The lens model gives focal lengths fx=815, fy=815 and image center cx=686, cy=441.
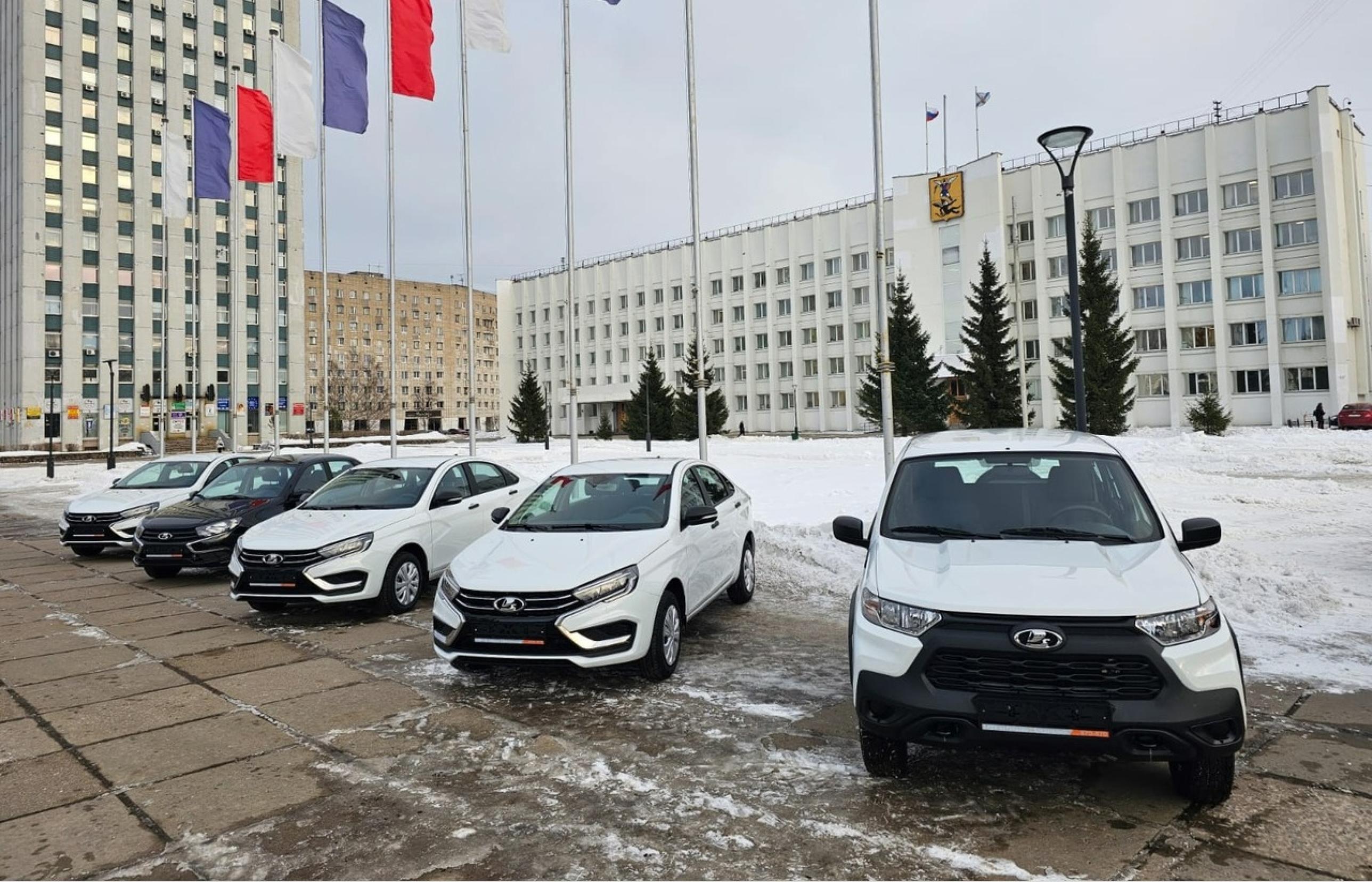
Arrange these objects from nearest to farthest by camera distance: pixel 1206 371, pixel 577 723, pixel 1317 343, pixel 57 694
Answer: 1. pixel 577 723
2. pixel 57 694
3. pixel 1317 343
4. pixel 1206 371

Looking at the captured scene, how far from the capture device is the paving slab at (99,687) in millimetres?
5902

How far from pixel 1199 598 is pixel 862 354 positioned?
65407 mm

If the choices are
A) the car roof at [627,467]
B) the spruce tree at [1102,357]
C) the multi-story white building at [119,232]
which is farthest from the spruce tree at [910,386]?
the multi-story white building at [119,232]

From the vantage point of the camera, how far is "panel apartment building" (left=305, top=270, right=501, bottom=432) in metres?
120

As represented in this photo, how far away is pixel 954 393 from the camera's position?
59906 millimetres

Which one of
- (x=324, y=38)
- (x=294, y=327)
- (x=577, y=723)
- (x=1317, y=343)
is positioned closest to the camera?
(x=577, y=723)

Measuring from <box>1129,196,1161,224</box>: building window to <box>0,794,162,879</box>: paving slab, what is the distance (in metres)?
62.2

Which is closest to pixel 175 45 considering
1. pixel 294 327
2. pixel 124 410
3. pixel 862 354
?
pixel 294 327

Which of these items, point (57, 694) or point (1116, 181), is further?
point (1116, 181)

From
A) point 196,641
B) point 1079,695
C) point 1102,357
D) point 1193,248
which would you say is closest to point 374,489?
point 196,641

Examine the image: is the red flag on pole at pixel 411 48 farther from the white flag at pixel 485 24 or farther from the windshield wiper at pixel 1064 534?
the windshield wiper at pixel 1064 534

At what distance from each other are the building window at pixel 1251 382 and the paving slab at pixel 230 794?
58814 mm

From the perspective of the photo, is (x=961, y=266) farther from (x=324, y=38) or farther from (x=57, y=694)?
(x=57, y=694)

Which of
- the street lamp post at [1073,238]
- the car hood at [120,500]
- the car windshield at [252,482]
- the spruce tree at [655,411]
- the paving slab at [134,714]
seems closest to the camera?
the paving slab at [134,714]
